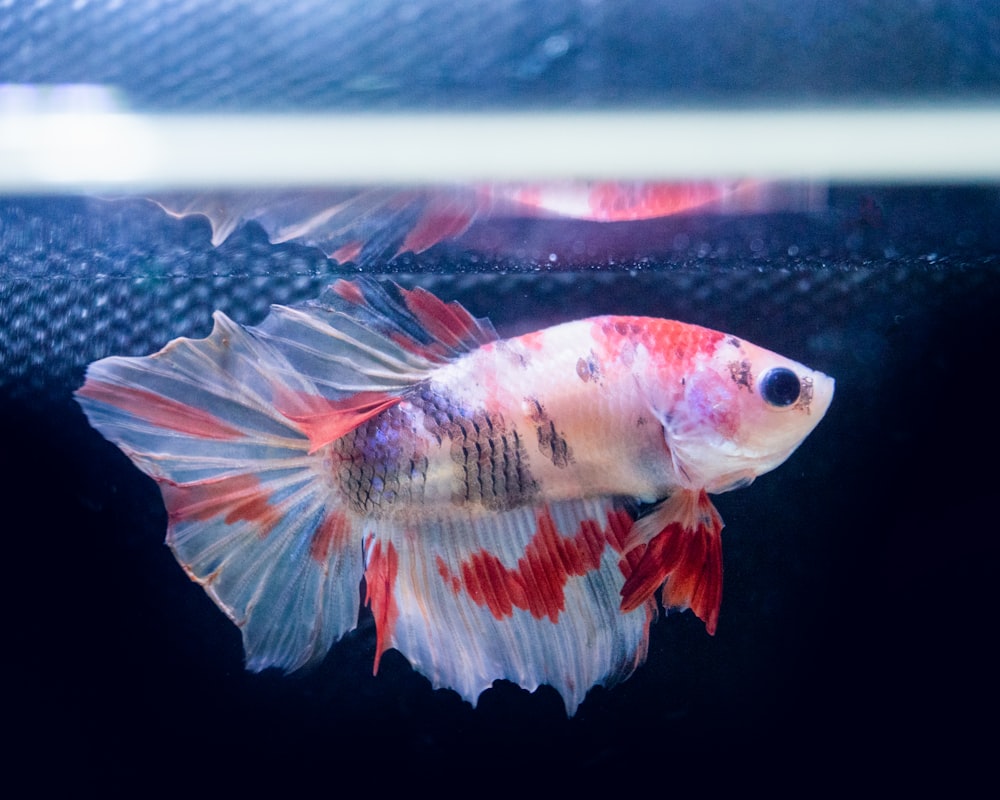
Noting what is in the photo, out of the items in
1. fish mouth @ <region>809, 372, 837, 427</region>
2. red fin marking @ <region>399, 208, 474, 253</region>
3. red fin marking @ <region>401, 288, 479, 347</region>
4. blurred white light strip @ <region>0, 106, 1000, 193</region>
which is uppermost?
blurred white light strip @ <region>0, 106, 1000, 193</region>

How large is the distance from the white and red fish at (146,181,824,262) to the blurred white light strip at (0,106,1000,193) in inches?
0.5

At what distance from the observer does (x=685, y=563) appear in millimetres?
854

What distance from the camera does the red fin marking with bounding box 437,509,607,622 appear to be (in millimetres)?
874

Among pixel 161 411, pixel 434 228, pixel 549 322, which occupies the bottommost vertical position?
pixel 161 411

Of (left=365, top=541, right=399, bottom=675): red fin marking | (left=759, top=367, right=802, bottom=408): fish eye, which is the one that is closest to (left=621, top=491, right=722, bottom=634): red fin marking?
(left=759, top=367, right=802, bottom=408): fish eye

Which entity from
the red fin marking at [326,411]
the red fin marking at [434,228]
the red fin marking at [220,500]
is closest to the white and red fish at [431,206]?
the red fin marking at [434,228]

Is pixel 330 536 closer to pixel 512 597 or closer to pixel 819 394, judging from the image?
pixel 512 597

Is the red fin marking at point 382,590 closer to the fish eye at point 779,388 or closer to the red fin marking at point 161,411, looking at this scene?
the red fin marking at point 161,411

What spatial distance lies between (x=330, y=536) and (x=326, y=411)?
15cm

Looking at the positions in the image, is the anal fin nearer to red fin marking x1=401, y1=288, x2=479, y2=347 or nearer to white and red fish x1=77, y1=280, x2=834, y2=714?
white and red fish x1=77, y1=280, x2=834, y2=714

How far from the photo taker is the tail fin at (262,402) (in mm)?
831

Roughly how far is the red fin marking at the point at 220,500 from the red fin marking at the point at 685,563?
421 mm

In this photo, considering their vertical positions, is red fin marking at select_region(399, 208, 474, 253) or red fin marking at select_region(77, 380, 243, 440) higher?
red fin marking at select_region(399, 208, 474, 253)

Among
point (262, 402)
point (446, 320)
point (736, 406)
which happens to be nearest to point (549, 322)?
point (446, 320)
